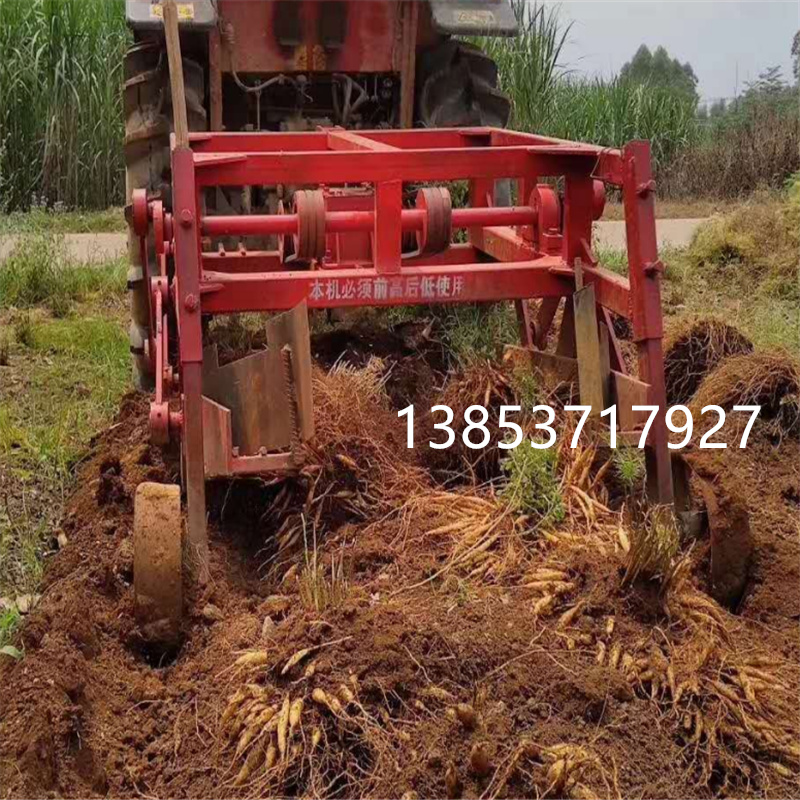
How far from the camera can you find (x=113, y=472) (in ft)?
14.0

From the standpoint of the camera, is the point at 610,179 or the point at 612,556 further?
the point at 610,179

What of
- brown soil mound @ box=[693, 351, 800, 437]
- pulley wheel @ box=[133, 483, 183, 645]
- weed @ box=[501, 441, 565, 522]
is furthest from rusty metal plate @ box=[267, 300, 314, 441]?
brown soil mound @ box=[693, 351, 800, 437]

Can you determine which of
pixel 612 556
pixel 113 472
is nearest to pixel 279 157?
pixel 113 472

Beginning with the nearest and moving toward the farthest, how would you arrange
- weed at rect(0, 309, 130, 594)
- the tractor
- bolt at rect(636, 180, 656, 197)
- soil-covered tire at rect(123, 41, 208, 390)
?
bolt at rect(636, 180, 656, 197), weed at rect(0, 309, 130, 594), soil-covered tire at rect(123, 41, 208, 390), the tractor

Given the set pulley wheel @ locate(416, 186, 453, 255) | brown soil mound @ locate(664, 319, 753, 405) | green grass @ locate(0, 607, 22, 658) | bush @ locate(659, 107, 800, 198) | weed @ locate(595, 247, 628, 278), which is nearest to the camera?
green grass @ locate(0, 607, 22, 658)

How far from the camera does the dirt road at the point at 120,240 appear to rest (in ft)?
29.0

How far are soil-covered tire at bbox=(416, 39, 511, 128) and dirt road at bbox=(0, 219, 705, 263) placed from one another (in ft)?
7.98

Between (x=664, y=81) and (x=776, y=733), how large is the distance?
598 inches

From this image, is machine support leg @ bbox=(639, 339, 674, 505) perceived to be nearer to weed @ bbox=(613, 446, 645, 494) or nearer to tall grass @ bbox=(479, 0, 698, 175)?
weed @ bbox=(613, 446, 645, 494)

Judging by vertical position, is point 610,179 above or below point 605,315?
above

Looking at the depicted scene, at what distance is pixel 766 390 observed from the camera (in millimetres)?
4500

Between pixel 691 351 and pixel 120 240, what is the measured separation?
6174 millimetres

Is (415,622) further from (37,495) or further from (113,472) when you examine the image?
(37,495)

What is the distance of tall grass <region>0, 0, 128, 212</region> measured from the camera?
39.4 ft
